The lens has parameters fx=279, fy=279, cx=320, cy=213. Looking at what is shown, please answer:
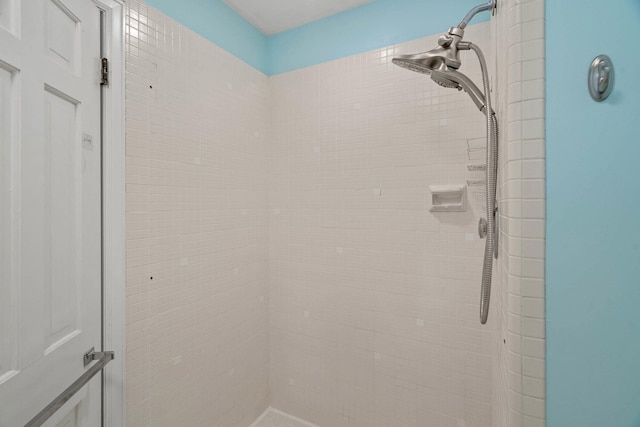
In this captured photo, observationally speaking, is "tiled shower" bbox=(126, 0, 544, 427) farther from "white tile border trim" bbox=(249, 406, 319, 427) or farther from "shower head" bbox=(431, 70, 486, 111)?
"shower head" bbox=(431, 70, 486, 111)

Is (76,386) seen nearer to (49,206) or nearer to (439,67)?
(49,206)

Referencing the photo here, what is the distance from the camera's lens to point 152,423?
3.93 feet

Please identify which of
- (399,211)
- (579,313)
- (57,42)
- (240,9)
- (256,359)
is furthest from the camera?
(256,359)

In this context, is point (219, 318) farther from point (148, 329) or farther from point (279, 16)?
point (279, 16)

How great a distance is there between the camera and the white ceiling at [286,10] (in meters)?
Answer: 1.60

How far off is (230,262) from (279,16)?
1.52 m

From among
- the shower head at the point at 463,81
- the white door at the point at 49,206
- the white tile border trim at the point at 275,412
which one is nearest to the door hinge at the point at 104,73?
the white door at the point at 49,206

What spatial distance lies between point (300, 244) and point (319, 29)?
4.45 ft

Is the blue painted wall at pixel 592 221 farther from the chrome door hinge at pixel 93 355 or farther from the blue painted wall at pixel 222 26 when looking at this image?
the blue painted wall at pixel 222 26

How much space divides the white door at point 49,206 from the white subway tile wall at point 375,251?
1.04m

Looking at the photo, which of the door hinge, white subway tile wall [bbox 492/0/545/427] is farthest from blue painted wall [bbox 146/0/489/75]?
white subway tile wall [bbox 492/0/545/427]

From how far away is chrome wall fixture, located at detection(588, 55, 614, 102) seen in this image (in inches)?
20.3

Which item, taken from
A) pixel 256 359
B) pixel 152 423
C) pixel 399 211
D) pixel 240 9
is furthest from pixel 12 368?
pixel 240 9

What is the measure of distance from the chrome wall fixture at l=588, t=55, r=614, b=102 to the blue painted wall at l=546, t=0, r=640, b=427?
0.01 meters
